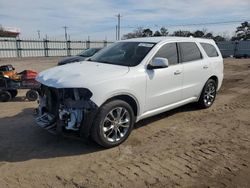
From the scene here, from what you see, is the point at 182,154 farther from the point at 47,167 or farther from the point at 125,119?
the point at 47,167

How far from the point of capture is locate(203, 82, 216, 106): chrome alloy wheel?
24.1 ft

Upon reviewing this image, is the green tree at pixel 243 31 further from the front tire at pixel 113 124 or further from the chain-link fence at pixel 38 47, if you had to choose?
the front tire at pixel 113 124

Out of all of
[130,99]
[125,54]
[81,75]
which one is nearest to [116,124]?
[130,99]

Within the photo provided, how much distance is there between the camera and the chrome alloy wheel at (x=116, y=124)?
191 inches

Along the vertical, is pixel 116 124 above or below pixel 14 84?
below

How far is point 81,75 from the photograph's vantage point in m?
4.82

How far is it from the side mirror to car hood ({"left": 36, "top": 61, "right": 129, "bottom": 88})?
501mm

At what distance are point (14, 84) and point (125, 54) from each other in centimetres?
440

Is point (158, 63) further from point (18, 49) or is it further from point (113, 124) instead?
point (18, 49)

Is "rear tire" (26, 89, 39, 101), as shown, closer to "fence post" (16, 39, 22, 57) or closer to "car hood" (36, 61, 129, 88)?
"car hood" (36, 61, 129, 88)

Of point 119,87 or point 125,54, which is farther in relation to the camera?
point 125,54

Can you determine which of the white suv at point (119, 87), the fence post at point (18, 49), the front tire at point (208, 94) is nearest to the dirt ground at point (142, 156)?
the white suv at point (119, 87)

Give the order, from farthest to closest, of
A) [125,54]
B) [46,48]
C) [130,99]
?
[46,48] → [125,54] → [130,99]

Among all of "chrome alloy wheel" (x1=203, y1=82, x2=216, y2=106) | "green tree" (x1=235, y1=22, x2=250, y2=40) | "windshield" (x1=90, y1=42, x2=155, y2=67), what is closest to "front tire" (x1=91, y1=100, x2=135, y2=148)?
"windshield" (x1=90, y1=42, x2=155, y2=67)
